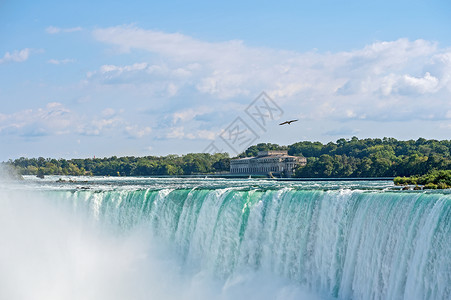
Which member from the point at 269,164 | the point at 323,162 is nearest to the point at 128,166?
the point at 269,164

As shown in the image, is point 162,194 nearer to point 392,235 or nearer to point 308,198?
point 308,198

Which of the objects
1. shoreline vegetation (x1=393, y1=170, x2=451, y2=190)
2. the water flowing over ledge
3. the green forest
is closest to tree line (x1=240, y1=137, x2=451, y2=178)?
the green forest

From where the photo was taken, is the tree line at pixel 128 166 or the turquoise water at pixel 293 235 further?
the tree line at pixel 128 166

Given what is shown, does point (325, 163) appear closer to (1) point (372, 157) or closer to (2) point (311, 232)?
(1) point (372, 157)

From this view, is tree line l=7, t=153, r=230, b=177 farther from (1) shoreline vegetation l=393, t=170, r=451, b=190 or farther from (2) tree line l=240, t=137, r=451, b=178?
(1) shoreline vegetation l=393, t=170, r=451, b=190

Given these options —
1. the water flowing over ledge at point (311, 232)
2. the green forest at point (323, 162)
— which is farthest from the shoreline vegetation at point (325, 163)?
the water flowing over ledge at point (311, 232)

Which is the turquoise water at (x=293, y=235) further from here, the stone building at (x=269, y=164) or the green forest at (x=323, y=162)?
the stone building at (x=269, y=164)
